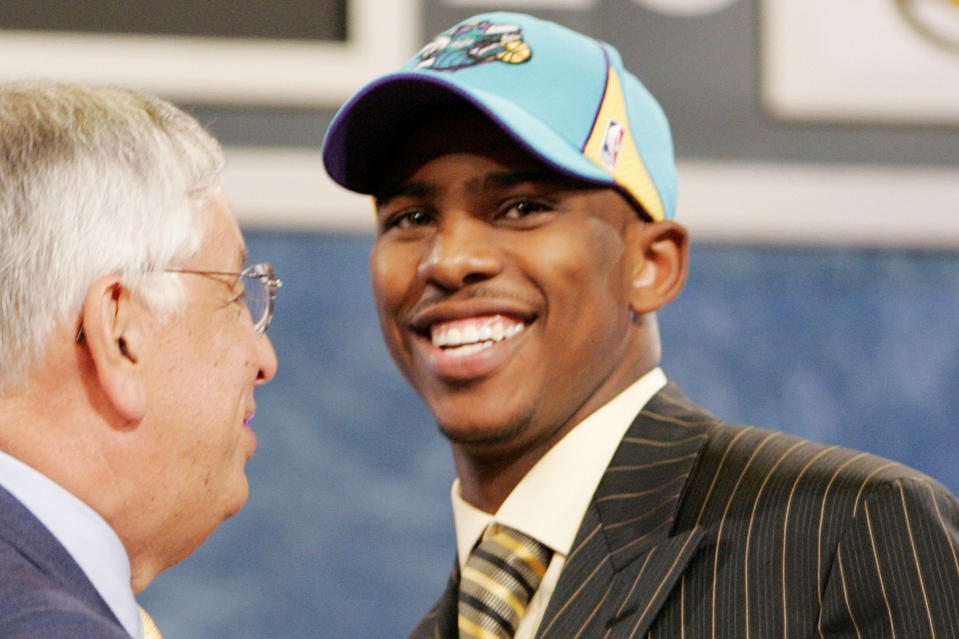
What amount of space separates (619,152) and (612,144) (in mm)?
12

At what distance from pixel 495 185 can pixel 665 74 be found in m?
1.36

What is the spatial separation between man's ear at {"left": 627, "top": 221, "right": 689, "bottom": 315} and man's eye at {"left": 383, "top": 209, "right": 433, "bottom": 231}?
0.20m

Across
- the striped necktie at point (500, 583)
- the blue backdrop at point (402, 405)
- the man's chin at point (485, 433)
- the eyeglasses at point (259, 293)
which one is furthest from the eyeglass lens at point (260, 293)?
the blue backdrop at point (402, 405)

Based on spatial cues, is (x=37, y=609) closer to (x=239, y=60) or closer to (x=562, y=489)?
(x=562, y=489)

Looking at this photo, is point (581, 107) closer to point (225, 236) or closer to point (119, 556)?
point (225, 236)

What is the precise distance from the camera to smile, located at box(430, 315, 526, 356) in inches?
46.7

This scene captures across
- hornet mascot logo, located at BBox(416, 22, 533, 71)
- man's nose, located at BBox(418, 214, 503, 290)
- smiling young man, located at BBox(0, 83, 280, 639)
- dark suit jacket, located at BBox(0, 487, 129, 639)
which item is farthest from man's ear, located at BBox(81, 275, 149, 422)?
hornet mascot logo, located at BBox(416, 22, 533, 71)

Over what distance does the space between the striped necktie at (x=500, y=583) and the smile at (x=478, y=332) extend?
0.18m

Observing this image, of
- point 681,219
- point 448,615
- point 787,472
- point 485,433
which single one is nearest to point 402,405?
point 681,219

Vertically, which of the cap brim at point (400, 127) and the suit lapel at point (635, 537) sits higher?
the cap brim at point (400, 127)

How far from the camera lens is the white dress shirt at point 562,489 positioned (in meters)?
1.16

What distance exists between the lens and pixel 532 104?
1.19m

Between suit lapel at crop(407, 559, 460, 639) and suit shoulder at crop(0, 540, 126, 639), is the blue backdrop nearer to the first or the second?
suit lapel at crop(407, 559, 460, 639)

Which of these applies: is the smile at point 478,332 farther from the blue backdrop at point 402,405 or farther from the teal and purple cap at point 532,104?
the blue backdrop at point 402,405
